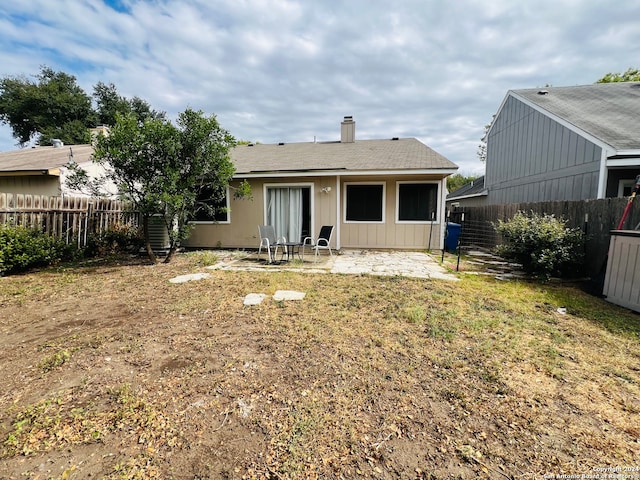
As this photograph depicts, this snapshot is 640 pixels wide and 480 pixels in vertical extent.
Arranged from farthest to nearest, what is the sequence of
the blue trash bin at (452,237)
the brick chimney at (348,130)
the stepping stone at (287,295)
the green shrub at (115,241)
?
1. the brick chimney at (348,130)
2. the blue trash bin at (452,237)
3. the green shrub at (115,241)
4. the stepping stone at (287,295)

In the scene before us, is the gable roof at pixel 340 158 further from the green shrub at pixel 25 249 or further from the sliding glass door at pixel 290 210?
the green shrub at pixel 25 249

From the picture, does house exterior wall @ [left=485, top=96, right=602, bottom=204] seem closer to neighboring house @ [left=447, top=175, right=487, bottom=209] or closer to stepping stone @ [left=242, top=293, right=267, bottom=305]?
neighboring house @ [left=447, top=175, right=487, bottom=209]

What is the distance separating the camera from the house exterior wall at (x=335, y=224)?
8320 millimetres

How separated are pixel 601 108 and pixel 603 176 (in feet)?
11.3

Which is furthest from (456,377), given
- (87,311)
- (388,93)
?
(388,93)

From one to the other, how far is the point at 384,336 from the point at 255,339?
1.35 m

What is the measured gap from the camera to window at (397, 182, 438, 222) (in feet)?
26.9

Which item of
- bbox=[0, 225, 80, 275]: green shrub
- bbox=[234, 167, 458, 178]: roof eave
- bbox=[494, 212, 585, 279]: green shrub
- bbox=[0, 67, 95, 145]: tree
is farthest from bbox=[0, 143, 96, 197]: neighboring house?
bbox=[0, 67, 95, 145]: tree

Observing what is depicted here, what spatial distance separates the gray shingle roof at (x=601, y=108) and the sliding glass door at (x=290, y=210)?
297 inches

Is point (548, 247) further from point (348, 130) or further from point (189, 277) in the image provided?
point (348, 130)

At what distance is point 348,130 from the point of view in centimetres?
1098

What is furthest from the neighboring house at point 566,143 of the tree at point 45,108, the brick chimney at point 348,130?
the tree at point 45,108

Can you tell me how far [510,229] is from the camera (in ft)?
19.3

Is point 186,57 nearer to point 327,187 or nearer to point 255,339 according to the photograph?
point 327,187
